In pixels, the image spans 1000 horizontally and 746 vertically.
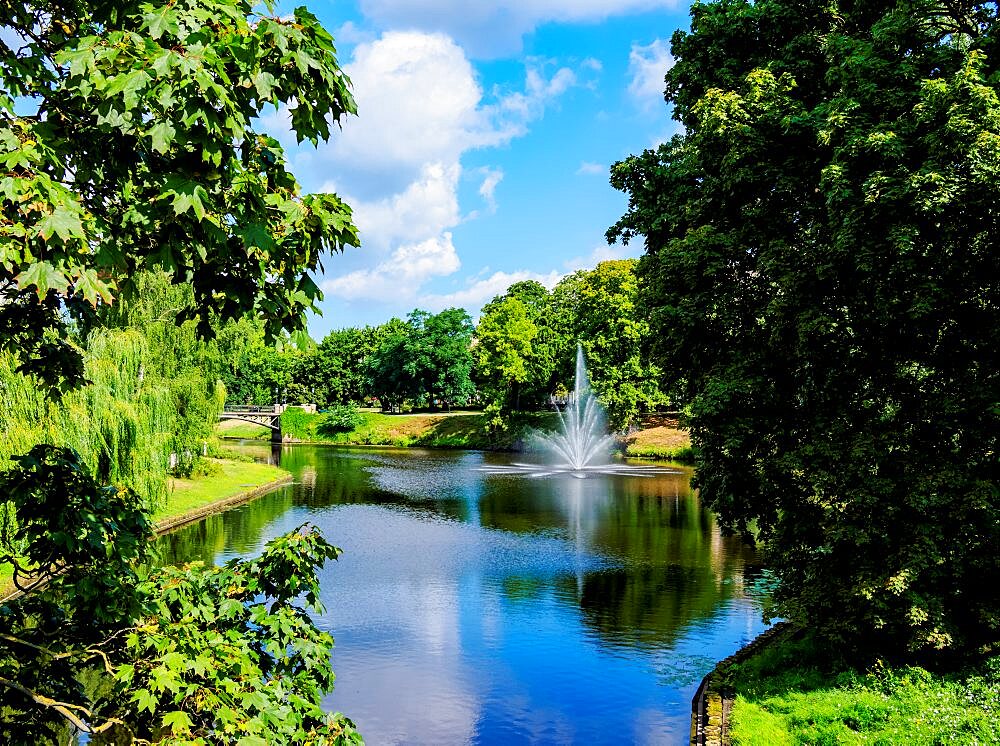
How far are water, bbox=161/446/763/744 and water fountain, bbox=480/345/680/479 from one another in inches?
527

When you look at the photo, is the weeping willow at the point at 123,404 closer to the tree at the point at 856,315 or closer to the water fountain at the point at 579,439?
the tree at the point at 856,315

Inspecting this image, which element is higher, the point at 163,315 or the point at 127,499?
the point at 163,315

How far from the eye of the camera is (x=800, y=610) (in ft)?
39.8

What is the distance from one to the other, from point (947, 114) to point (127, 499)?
11.8 metres

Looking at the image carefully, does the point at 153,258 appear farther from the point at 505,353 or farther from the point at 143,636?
the point at 505,353

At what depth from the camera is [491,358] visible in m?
63.5

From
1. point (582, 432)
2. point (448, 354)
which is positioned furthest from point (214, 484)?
point (448, 354)

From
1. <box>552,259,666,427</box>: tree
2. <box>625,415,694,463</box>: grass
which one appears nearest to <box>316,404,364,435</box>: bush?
<box>552,259,666,427</box>: tree

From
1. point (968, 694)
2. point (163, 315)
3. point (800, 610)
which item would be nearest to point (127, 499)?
point (800, 610)

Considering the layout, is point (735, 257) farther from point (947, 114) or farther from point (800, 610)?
point (800, 610)

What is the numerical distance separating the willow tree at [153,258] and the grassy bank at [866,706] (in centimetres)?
799

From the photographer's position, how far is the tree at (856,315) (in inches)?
435

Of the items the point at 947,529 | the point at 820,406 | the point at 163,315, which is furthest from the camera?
the point at 163,315

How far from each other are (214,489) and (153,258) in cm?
3313
